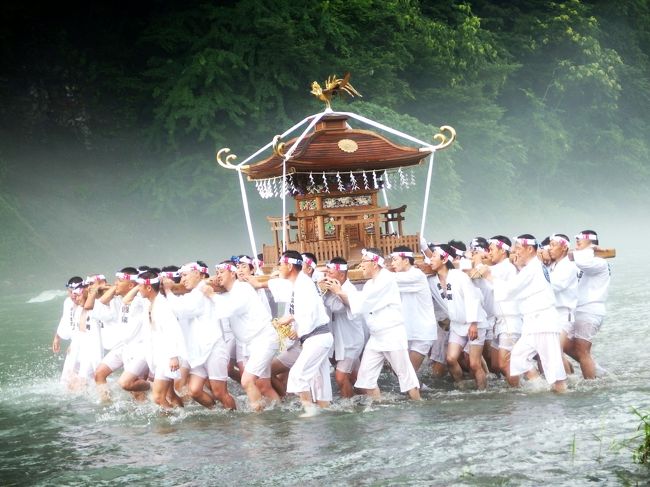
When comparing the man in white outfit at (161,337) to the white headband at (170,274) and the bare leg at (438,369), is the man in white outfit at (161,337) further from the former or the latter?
the bare leg at (438,369)

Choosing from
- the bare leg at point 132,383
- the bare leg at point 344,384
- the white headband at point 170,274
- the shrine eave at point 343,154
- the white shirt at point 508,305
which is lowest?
the bare leg at point 344,384

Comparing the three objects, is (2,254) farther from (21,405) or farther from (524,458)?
(524,458)

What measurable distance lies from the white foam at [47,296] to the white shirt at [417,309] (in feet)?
56.8

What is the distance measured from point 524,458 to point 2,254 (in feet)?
76.7

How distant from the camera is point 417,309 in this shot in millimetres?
11328

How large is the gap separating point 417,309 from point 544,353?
5.12 feet

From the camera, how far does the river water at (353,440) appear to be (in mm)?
8109

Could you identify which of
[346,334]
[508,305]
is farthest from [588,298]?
[346,334]

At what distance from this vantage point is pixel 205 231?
3403cm

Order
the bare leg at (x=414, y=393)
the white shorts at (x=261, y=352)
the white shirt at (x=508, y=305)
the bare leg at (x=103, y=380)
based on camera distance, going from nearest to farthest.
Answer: the white shorts at (x=261, y=352), the bare leg at (x=414, y=393), the white shirt at (x=508, y=305), the bare leg at (x=103, y=380)

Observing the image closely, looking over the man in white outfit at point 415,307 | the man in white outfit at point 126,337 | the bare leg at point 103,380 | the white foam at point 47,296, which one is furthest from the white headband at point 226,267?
the white foam at point 47,296

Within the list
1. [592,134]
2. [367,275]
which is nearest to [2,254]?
[367,275]

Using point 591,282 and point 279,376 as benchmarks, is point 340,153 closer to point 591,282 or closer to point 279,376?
point 279,376

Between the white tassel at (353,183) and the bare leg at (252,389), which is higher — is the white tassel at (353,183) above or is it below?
above
